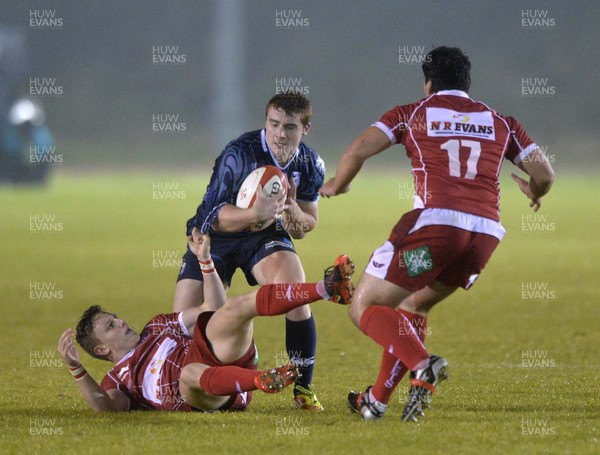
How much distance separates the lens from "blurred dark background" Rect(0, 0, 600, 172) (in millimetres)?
47625

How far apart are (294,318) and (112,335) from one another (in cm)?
109

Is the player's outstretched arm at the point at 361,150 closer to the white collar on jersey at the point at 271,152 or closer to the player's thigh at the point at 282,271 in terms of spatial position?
the player's thigh at the point at 282,271

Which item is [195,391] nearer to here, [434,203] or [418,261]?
[418,261]

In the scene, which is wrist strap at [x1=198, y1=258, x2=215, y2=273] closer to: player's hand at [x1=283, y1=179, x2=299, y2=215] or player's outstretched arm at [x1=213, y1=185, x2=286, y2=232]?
player's outstretched arm at [x1=213, y1=185, x2=286, y2=232]

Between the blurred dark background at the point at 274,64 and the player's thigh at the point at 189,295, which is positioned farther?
the blurred dark background at the point at 274,64

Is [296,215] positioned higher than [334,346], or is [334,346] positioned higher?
[296,215]

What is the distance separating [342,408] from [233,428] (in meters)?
0.95

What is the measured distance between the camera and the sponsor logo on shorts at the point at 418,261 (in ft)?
18.5

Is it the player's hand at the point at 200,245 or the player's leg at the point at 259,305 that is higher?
the player's hand at the point at 200,245

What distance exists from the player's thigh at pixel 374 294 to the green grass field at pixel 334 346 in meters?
0.60

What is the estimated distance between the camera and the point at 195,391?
605 centimetres

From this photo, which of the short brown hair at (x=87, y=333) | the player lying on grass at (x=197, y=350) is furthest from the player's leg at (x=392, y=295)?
the short brown hair at (x=87, y=333)

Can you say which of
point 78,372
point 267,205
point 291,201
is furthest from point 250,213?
point 78,372

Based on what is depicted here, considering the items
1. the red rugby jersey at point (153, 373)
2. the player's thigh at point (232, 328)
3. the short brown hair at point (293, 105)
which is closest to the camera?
the player's thigh at point (232, 328)
